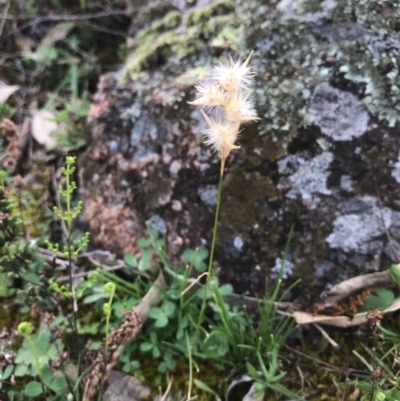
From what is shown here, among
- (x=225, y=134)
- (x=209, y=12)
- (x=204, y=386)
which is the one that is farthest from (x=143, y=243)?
(x=209, y=12)

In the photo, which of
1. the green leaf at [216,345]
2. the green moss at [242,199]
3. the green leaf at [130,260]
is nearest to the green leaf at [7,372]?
the green leaf at [130,260]

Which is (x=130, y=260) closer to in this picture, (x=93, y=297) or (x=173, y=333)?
(x=93, y=297)

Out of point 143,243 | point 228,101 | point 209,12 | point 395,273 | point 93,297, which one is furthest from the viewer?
point 209,12

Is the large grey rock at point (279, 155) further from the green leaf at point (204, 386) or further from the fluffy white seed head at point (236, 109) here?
the fluffy white seed head at point (236, 109)

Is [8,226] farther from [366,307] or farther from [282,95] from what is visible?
[366,307]

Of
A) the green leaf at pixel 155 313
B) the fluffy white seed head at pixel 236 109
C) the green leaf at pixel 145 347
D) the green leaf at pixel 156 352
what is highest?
the fluffy white seed head at pixel 236 109
